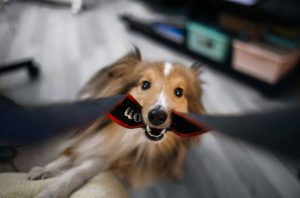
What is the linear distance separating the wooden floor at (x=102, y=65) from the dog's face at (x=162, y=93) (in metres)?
0.10

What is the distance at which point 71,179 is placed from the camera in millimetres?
707

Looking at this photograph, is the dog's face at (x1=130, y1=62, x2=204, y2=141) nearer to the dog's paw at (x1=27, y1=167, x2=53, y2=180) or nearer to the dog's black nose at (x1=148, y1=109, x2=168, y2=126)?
the dog's black nose at (x1=148, y1=109, x2=168, y2=126)

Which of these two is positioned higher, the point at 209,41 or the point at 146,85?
the point at 146,85

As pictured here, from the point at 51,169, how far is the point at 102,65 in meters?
0.35

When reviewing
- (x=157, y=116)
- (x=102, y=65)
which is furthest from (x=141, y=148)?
(x=102, y=65)

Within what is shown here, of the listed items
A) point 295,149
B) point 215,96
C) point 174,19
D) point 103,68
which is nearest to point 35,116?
point 103,68

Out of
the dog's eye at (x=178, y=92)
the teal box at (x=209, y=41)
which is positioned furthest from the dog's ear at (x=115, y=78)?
the teal box at (x=209, y=41)

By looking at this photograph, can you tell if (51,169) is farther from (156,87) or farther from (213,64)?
(213,64)

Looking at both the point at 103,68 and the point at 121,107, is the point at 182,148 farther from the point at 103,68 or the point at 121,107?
the point at 103,68

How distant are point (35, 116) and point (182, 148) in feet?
1.17

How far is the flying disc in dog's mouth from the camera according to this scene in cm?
69

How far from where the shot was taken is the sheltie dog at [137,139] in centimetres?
70

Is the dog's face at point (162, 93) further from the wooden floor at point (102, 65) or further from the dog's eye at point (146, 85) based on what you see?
the wooden floor at point (102, 65)

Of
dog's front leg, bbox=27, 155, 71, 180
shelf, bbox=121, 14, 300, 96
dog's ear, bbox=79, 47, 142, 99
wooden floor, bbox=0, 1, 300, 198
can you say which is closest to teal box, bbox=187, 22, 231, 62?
shelf, bbox=121, 14, 300, 96
